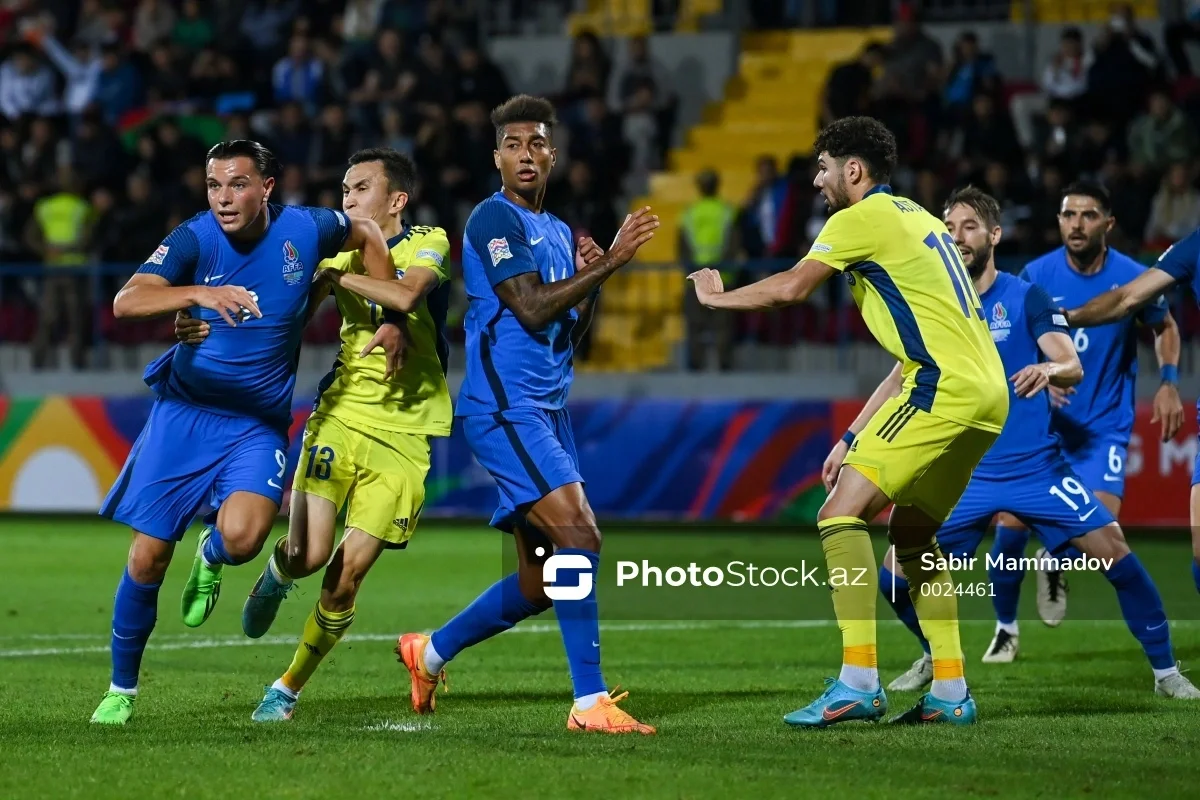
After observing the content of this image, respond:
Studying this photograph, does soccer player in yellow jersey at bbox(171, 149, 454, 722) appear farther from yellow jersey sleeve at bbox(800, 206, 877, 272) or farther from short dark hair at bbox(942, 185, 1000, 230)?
short dark hair at bbox(942, 185, 1000, 230)

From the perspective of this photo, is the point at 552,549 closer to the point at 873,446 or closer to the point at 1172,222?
the point at 873,446

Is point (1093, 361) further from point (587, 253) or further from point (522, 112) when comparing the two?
point (522, 112)

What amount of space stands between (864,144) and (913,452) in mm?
1206

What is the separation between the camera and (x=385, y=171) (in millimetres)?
8039

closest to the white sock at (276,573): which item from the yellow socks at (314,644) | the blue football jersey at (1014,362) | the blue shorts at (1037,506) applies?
the yellow socks at (314,644)

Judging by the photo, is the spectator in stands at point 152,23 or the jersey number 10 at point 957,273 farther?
the spectator in stands at point 152,23

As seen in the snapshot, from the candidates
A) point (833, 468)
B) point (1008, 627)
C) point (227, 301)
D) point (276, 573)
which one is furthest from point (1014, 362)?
point (227, 301)

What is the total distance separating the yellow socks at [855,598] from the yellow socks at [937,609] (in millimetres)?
380

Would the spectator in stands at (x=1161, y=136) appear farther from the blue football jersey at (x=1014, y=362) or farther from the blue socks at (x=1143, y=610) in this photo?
the blue socks at (x=1143, y=610)

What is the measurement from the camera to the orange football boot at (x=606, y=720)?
22.2ft

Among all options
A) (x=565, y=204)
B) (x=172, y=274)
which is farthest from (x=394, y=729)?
(x=565, y=204)

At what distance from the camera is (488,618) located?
7500 mm

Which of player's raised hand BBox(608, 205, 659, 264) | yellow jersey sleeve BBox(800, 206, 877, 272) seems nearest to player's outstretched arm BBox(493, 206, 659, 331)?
player's raised hand BBox(608, 205, 659, 264)

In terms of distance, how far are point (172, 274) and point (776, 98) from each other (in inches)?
617
